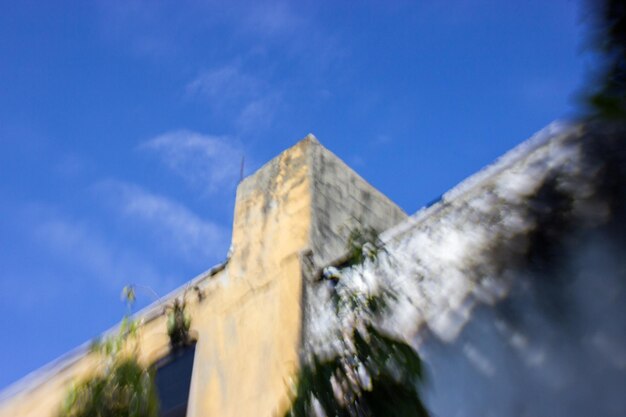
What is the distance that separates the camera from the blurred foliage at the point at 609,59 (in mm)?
2445

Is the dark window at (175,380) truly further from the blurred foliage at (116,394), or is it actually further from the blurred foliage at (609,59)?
the blurred foliage at (609,59)

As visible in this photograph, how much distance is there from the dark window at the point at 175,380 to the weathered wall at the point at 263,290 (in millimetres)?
125

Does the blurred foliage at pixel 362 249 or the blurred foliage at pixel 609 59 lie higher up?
the blurred foliage at pixel 362 249

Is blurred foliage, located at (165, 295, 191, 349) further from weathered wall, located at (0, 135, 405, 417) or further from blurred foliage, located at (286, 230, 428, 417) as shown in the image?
blurred foliage, located at (286, 230, 428, 417)

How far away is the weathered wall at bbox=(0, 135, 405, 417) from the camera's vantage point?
5527mm

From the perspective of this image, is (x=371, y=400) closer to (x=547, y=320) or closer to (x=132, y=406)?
(x=547, y=320)

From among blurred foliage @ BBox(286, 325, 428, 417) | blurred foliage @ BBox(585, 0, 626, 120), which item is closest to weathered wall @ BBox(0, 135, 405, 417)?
blurred foliage @ BBox(286, 325, 428, 417)

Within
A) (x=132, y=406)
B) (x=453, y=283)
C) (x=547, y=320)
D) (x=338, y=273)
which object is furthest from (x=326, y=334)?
(x=547, y=320)

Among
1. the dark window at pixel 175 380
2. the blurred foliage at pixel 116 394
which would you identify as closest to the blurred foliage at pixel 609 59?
the blurred foliage at pixel 116 394

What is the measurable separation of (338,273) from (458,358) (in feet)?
4.94

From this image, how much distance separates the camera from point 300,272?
585 cm

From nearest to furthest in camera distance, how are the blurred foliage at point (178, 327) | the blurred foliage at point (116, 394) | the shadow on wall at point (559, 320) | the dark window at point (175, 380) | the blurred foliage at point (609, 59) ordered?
1. the blurred foliage at point (609, 59)
2. the shadow on wall at point (559, 320)
3. the blurred foliage at point (116, 394)
4. the dark window at point (175, 380)
5. the blurred foliage at point (178, 327)

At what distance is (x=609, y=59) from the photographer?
8.11ft

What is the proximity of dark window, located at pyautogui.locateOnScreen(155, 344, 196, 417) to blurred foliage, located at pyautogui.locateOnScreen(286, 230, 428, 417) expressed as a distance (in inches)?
74.8
